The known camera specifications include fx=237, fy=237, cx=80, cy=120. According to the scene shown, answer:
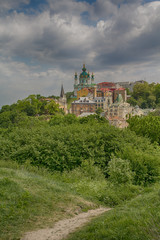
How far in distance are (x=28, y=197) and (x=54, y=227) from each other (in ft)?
5.70

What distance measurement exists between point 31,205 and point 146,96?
95439 mm

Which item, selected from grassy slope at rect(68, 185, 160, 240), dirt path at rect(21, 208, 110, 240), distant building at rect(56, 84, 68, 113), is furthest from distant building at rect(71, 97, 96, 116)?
grassy slope at rect(68, 185, 160, 240)

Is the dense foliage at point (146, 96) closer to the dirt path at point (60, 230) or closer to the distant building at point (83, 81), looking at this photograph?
the distant building at point (83, 81)

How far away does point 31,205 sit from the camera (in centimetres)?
754

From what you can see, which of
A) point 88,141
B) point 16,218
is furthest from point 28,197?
point 88,141

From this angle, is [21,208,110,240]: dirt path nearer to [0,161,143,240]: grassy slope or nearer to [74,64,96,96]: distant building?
[0,161,143,240]: grassy slope

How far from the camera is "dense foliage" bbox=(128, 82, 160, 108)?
8838cm

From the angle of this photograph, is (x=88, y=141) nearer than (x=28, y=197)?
No

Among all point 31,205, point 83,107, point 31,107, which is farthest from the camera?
point 83,107

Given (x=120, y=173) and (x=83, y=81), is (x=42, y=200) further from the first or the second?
(x=83, y=81)

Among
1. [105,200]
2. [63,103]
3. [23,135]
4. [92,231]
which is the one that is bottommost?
[105,200]

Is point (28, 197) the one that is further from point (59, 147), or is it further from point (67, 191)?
point (59, 147)

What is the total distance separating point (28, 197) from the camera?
7.82m

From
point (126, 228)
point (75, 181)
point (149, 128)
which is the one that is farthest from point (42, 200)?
point (149, 128)
